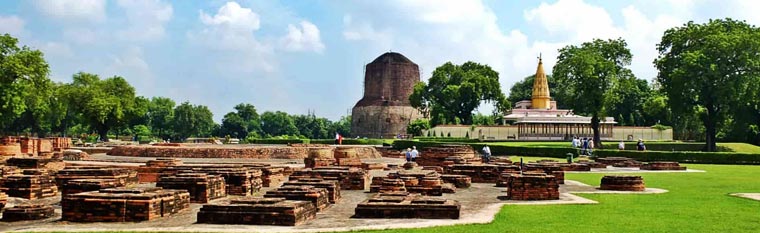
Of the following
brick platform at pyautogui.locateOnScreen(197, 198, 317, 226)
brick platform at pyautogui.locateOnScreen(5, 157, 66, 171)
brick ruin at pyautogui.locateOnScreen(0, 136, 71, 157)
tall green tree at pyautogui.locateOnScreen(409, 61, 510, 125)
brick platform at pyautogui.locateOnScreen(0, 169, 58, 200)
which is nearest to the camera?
brick platform at pyautogui.locateOnScreen(197, 198, 317, 226)

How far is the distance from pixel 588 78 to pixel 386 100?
39.4 m

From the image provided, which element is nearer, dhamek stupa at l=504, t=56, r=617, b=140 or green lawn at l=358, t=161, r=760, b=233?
green lawn at l=358, t=161, r=760, b=233

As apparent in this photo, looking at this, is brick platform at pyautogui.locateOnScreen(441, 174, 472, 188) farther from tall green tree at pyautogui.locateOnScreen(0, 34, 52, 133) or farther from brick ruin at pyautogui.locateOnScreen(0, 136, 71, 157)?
tall green tree at pyautogui.locateOnScreen(0, 34, 52, 133)

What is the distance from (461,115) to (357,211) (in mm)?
50075

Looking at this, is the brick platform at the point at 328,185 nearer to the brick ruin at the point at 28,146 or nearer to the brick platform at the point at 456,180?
the brick platform at the point at 456,180

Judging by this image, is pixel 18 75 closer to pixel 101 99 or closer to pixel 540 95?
pixel 101 99

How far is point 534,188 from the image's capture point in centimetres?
1221

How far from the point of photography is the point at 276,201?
9242 millimetres

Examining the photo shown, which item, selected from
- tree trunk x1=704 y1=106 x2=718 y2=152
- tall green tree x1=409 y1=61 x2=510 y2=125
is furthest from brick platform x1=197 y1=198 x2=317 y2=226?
tall green tree x1=409 y1=61 x2=510 y2=125

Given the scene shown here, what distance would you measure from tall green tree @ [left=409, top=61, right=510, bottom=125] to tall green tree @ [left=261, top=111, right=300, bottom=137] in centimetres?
3394

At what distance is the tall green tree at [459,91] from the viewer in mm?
57094

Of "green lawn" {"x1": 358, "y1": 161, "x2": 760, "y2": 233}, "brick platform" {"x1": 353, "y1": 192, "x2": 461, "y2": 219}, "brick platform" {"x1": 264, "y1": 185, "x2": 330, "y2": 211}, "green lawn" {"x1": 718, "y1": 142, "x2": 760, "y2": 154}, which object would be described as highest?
"green lawn" {"x1": 718, "y1": 142, "x2": 760, "y2": 154}

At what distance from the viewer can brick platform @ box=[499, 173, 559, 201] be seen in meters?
12.2

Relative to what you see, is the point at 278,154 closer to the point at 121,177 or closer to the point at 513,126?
the point at 121,177
